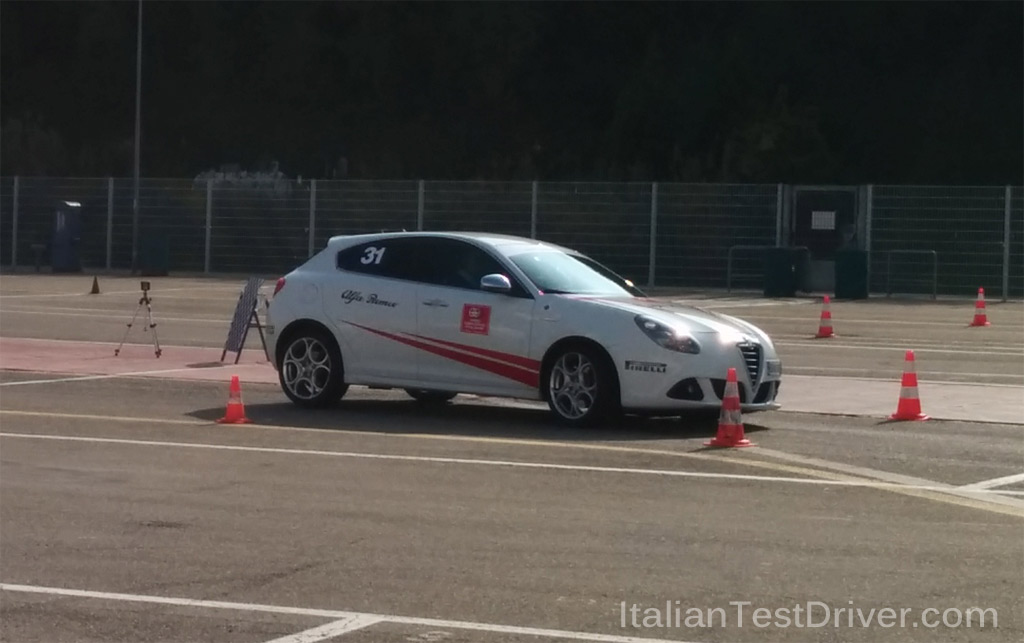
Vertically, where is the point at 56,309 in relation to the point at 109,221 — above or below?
below

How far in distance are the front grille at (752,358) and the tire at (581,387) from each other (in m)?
1.07

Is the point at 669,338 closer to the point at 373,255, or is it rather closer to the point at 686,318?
the point at 686,318

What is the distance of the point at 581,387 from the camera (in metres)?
13.0

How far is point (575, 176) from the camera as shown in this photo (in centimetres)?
5581

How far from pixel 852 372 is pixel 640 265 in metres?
20.9

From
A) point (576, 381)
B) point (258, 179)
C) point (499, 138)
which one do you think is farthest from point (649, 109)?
point (576, 381)

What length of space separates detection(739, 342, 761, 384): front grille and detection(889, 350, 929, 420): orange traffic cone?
1.62 meters

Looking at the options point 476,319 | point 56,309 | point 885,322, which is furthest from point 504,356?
point 56,309

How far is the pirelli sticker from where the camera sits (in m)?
12.7

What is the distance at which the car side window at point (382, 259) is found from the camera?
14242 mm

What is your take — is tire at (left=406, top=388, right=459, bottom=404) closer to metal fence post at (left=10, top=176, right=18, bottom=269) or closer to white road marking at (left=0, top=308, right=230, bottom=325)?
white road marking at (left=0, top=308, right=230, bottom=325)

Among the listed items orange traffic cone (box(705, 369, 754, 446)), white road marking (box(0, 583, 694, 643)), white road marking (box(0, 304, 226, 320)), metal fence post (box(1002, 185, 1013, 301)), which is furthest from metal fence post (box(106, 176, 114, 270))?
white road marking (box(0, 583, 694, 643))

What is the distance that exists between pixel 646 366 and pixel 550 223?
Result: 91.9 feet

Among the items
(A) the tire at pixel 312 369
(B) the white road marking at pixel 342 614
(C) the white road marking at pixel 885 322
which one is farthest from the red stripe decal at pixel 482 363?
(C) the white road marking at pixel 885 322
